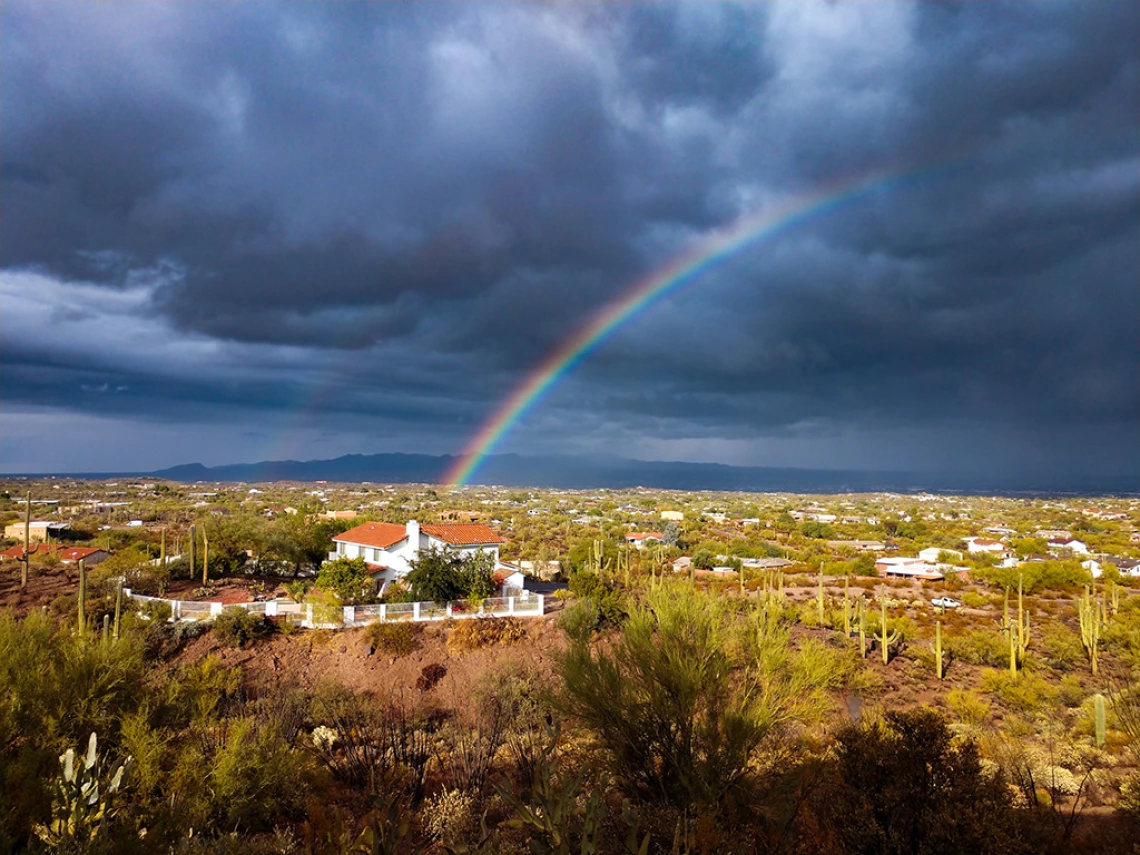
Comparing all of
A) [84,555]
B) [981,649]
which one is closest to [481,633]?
[981,649]

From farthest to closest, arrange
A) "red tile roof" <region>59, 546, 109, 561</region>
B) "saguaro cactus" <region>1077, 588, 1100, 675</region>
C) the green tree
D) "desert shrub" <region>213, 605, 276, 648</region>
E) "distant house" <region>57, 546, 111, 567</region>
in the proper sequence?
"red tile roof" <region>59, 546, 109, 561</region>, "distant house" <region>57, 546, 111, 567</region>, the green tree, "saguaro cactus" <region>1077, 588, 1100, 675</region>, "desert shrub" <region>213, 605, 276, 648</region>

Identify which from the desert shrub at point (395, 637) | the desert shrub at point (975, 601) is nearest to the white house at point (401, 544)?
the desert shrub at point (395, 637)

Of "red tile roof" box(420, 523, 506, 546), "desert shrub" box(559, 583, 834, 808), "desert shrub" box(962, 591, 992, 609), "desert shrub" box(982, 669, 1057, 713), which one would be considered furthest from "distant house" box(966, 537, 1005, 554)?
"desert shrub" box(559, 583, 834, 808)

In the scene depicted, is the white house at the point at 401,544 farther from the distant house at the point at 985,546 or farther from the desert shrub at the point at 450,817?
the distant house at the point at 985,546

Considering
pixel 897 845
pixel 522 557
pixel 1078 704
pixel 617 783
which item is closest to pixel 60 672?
pixel 617 783

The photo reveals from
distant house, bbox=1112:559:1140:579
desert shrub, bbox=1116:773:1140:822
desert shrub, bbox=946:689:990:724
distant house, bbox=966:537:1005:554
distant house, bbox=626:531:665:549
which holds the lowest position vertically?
distant house, bbox=966:537:1005:554

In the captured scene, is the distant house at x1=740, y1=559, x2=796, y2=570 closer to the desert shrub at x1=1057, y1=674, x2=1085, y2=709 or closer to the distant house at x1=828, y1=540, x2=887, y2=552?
the distant house at x1=828, y1=540, x2=887, y2=552

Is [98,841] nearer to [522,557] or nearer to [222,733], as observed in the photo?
[222,733]

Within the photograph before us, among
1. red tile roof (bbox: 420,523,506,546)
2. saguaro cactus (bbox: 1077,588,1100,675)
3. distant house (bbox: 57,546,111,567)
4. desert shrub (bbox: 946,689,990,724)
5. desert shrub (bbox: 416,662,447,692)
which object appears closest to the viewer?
desert shrub (bbox: 946,689,990,724)

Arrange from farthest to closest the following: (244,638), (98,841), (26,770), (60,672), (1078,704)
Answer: (244,638) < (1078,704) < (60,672) < (26,770) < (98,841)

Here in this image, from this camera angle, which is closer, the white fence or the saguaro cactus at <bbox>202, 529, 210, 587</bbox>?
the white fence
